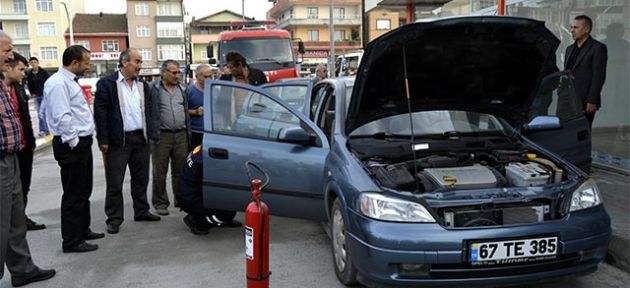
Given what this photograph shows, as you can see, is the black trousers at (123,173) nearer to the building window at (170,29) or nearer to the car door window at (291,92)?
the car door window at (291,92)

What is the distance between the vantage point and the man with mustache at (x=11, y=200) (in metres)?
3.78

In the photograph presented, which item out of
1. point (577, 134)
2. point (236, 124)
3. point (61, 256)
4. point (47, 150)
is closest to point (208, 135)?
point (236, 124)

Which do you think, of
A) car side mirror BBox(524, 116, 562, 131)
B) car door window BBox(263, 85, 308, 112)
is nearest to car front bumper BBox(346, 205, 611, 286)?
car side mirror BBox(524, 116, 562, 131)

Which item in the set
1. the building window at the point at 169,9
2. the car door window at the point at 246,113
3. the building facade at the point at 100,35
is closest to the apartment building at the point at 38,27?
the building facade at the point at 100,35

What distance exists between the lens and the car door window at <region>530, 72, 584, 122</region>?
477 cm

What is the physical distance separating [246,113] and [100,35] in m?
69.1

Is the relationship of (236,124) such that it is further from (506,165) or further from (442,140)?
(506,165)

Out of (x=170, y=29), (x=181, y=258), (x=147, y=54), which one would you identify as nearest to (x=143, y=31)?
(x=147, y=54)

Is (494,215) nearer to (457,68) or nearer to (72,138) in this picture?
(457,68)

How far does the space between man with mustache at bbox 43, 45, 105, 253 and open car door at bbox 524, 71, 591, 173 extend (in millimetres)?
3894

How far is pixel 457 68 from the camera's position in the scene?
169 inches

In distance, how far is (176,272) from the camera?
438 centimetres

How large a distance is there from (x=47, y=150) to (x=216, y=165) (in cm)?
955

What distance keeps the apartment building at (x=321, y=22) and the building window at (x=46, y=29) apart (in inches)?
1080
